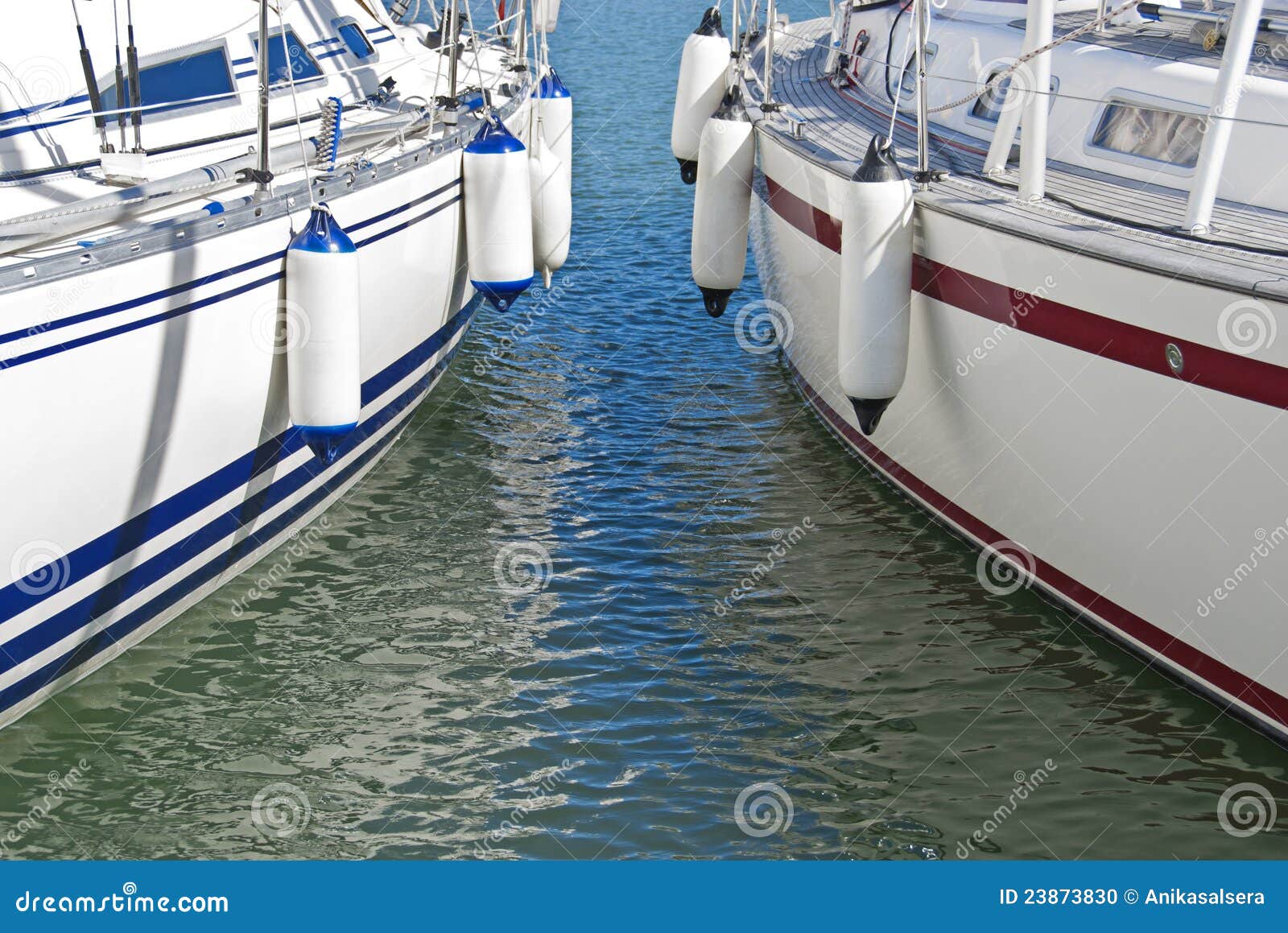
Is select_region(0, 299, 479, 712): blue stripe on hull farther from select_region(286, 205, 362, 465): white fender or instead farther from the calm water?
select_region(286, 205, 362, 465): white fender

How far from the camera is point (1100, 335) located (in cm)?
541

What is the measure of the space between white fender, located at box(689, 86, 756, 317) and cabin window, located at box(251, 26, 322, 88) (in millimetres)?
2393

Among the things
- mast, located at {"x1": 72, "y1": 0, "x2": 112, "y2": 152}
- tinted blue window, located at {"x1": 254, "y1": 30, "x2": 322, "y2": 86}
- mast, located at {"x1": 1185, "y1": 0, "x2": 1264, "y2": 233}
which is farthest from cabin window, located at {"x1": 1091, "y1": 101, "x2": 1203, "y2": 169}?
mast, located at {"x1": 72, "y1": 0, "x2": 112, "y2": 152}

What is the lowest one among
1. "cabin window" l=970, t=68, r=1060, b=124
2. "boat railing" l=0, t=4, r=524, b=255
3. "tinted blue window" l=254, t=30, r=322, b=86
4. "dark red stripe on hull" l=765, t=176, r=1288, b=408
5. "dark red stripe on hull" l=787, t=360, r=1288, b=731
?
"dark red stripe on hull" l=787, t=360, r=1288, b=731

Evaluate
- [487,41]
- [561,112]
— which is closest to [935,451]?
[561,112]

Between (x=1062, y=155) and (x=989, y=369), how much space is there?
1.43 meters

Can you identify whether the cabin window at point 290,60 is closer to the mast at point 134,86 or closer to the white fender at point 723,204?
the mast at point 134,86

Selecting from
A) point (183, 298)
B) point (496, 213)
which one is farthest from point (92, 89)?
point (496, 213)

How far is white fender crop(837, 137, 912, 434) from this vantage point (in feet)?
20.5

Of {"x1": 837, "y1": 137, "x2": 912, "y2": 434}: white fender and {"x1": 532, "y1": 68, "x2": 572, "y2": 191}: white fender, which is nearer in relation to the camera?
{"x1": 837, "y1": 137, "x2": 912, "y2": 434}: white fender

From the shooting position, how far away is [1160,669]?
573 cm

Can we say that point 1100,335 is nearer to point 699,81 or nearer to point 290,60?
point 290,60

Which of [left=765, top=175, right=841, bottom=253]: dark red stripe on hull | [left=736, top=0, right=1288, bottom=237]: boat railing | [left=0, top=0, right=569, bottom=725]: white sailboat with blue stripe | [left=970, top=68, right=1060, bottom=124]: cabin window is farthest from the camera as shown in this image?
[left=970, top=68, right=1060, bottom=124]: cabin window

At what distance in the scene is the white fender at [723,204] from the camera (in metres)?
8.67
